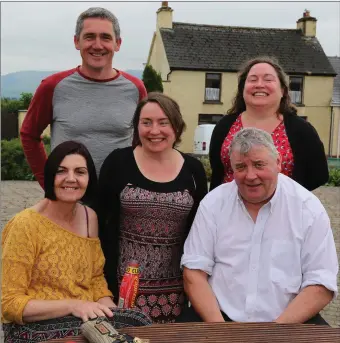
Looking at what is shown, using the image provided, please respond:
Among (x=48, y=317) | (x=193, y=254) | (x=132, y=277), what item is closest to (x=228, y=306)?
(x=193, y=254)

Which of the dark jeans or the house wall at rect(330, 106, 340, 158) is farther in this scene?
the house wall at rect(330, 106, 340, 158)

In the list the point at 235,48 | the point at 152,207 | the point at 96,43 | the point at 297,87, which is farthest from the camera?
the point at 297,87

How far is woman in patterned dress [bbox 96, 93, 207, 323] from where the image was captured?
294 cm

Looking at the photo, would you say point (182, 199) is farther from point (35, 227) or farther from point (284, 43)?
point (284, 43)

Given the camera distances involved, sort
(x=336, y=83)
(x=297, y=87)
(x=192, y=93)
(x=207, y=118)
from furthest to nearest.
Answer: (x=336, y=83) → (x=297, y=87) → (x=207, y=118) → (x=192, y=93)

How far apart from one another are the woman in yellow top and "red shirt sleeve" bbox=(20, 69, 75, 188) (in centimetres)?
61

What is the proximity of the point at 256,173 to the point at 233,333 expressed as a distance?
86 centimetres

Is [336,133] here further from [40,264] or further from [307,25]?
[40,264]

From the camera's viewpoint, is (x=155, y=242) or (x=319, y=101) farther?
(x=319, y=101)

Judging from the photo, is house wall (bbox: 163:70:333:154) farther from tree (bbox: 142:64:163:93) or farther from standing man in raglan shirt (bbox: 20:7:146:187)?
standing man in raglan shirt (bbox: 20:7:146:187)

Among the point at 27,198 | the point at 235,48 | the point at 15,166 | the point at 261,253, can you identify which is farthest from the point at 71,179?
the point at 235,48

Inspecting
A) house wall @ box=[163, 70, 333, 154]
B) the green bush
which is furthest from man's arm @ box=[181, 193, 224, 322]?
house wall @ box=[163, 70, 333, 154]

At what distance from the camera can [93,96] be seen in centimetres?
331

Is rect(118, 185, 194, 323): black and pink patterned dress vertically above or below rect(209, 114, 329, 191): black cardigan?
below
